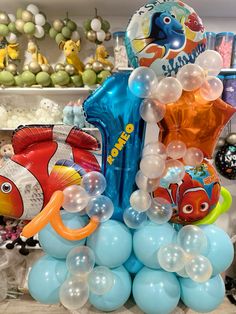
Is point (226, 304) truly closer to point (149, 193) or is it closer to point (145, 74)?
Result: point (149, 193)

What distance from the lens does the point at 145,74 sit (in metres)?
0.86

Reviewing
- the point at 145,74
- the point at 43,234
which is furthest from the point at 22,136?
the point at 145,74

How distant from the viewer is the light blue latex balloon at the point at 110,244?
0.90m

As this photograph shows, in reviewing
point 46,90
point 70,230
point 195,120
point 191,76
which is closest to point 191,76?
point 191,76

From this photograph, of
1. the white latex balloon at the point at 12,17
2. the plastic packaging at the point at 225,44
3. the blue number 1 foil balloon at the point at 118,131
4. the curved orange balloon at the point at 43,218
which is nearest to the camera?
the curved orange balloon at the point at 43,218

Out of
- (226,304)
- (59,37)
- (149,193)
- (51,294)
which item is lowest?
(226,304)

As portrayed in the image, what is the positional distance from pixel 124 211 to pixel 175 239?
177mm

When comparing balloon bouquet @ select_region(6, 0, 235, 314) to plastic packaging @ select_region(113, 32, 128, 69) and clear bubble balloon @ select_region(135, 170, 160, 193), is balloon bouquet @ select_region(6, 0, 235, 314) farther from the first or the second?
plastic packaging @ select_region(113, 32, 128, 69)

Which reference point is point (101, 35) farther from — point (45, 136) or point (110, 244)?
point (110, 244)

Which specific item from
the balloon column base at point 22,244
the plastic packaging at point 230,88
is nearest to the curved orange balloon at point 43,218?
the balloon column base at point 22,244

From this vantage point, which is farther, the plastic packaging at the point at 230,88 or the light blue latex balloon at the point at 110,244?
the plastic packaging at the point at 230,88

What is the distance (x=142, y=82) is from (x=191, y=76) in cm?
14

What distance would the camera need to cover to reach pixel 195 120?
934 millimetres

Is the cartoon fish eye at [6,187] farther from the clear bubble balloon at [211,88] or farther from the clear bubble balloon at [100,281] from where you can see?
the clear bubble balloon at [211,88]
